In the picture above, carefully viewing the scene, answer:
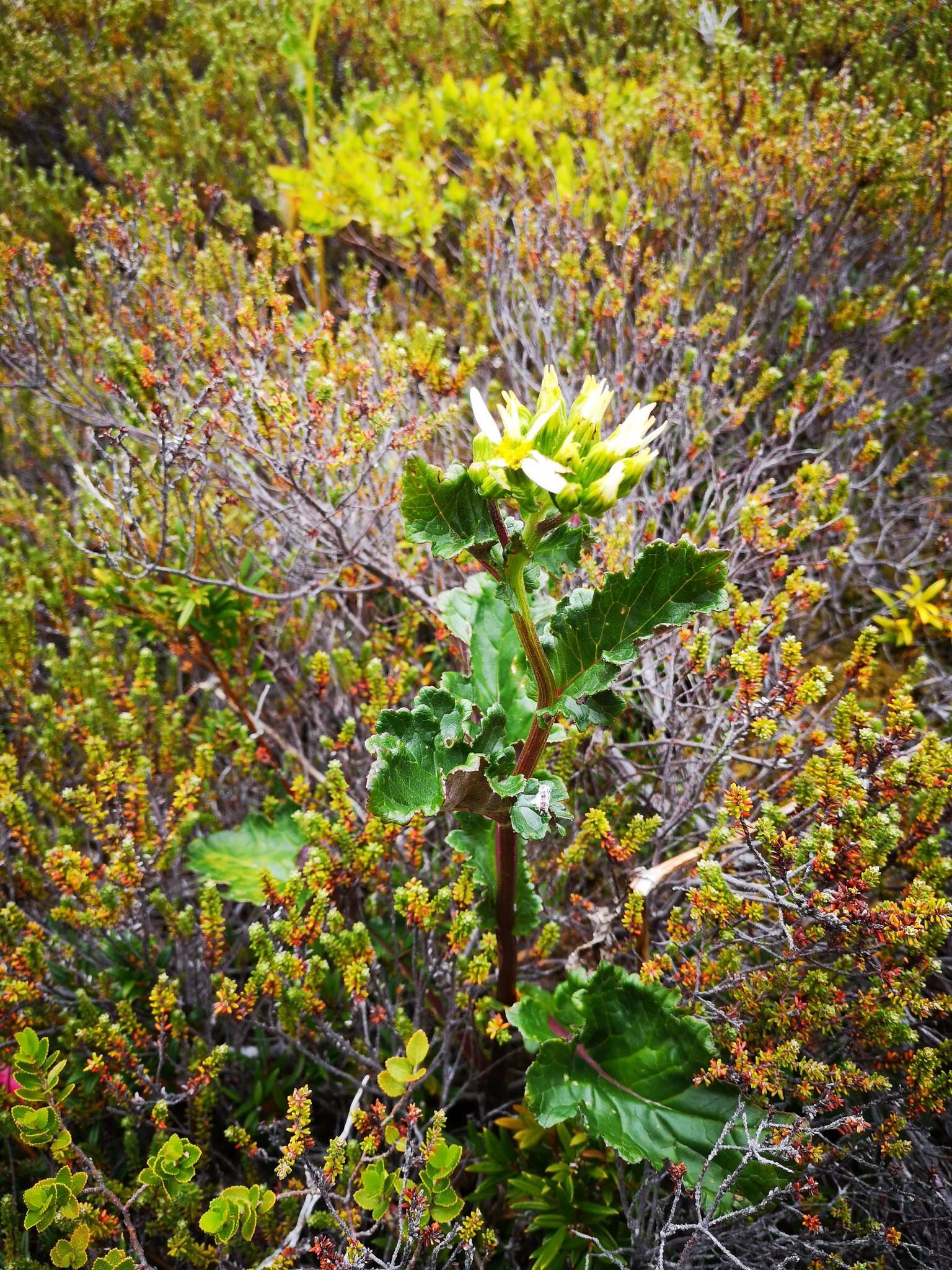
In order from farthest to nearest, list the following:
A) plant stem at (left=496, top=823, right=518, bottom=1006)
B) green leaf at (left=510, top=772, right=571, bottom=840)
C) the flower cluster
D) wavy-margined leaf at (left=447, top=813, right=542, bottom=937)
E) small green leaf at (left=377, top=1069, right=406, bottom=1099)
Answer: wavy-margined leaf at (left=447, top=813, right=542, bottom=937), plant stem at (left=496, top=823, right=518, bottom=1006), small green leaf at (left=377, top=1069, right=406, bottom=1099), green leaf at (left=510, top=772, right=571, bottom=840), the flower cluster

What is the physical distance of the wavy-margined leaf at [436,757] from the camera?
3.67 ft

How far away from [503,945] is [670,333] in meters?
1.86

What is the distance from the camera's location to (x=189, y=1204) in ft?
4.79

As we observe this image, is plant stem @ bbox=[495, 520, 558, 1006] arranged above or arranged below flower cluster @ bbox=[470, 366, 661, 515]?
below

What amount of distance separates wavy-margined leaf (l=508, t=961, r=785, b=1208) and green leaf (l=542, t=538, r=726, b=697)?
722 millimetres

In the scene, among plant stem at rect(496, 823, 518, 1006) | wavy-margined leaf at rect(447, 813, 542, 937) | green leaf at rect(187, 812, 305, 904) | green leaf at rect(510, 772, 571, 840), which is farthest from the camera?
green leaf at rect(187, 812, 305, 904)

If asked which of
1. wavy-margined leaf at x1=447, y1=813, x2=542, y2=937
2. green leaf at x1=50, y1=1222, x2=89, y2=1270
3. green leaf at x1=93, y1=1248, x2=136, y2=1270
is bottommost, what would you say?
green leaf at x1=50, y1=1222, x2=89, y2=1270

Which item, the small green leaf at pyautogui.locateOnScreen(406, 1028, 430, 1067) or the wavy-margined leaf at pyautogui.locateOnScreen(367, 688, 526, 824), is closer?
the wavy-margined leaf at pyautogui.locateOnScreen(367, 688, 526, 824)

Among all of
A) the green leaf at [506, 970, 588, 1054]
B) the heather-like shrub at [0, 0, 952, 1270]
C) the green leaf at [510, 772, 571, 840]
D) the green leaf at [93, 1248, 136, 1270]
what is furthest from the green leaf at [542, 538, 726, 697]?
the green leaf at [93, 1248, 136, 1270]

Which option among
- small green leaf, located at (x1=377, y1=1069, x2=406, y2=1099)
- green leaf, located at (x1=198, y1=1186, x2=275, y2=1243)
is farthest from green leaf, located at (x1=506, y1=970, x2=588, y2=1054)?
green leaf, located at (x1=198, y1=1186, x2=275, y2=1243)

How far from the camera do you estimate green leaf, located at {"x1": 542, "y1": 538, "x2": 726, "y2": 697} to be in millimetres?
1029

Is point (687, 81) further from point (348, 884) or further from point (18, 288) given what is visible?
point (348, 884)

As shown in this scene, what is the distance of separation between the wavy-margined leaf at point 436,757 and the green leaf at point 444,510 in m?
0.24

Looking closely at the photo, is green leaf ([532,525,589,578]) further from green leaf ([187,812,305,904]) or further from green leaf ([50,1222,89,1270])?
green leaf ([50,1222,89,1270])
